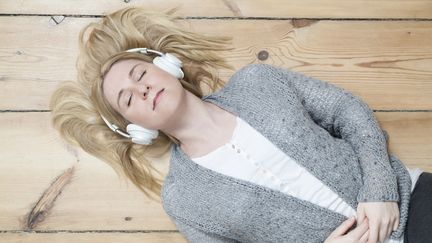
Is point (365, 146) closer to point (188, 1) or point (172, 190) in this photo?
point (172, 190)

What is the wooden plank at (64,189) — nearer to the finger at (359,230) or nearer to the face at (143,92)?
the face at (143,92)

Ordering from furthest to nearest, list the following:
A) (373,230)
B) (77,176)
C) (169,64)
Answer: (77,176), (169,64), (373,230)

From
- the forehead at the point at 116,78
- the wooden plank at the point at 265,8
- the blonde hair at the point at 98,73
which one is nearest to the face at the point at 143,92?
the forehead at the point at 116,78

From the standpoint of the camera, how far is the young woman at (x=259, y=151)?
113 centimetres

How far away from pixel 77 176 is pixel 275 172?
489 millimetres

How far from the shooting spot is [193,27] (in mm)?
1345

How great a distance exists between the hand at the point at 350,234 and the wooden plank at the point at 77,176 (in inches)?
10.6

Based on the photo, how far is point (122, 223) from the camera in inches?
51.3

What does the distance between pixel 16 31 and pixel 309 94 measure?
2.40 feet

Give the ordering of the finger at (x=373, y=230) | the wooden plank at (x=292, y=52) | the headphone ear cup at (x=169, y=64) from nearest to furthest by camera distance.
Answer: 1. the finger at (x=373, y=230)
2. the headphone ear cup at (x=169, y=64)
3. the wooden plank at (x=292, y=52)

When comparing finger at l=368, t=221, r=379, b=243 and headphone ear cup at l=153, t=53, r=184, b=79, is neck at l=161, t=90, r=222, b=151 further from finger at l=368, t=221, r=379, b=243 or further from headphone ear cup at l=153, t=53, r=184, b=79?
finger at l=368, t=221, r=379, b=243

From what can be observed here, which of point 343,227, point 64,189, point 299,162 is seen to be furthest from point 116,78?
point 343,227

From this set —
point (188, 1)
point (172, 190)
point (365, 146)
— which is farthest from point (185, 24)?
point (365, 146)

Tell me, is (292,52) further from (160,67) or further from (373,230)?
(373,230)
